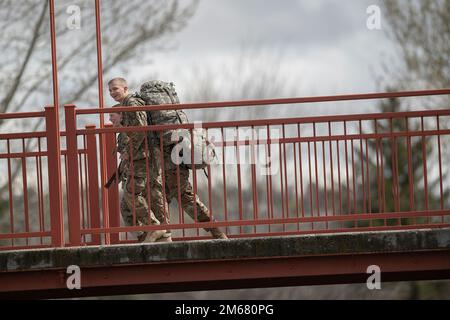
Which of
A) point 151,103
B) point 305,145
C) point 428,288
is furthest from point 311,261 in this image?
point 428,288

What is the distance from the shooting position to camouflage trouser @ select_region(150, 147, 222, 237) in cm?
1248

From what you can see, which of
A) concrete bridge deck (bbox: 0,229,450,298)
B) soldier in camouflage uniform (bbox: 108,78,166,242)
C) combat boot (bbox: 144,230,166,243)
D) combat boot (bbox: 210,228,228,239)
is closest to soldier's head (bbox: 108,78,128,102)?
soldier in camouflage uniform (bbox: 108,78,166,242)

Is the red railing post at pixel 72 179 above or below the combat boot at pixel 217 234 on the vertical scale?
above

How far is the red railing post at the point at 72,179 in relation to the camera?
39.0 feet

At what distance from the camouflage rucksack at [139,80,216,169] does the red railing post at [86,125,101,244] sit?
2.41 ft

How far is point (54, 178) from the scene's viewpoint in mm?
11938

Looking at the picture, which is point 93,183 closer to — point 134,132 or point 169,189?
point 169,189

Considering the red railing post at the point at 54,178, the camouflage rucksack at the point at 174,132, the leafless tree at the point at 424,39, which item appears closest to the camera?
the red railing post at the point at 54,178

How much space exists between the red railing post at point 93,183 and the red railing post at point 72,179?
0.86m

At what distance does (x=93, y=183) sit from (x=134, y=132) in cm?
107

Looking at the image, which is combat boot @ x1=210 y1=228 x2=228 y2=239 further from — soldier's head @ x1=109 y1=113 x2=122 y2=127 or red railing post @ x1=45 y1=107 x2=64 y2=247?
red railing post @ x1=45 y1=107 x2=64 y2=247

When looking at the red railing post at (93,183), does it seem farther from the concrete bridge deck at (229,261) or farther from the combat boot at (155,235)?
the concrete bridge deck at (229,261)

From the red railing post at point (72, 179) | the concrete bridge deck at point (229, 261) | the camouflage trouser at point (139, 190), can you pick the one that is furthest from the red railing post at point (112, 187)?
the concrete bridge deck at point (229, 261)
